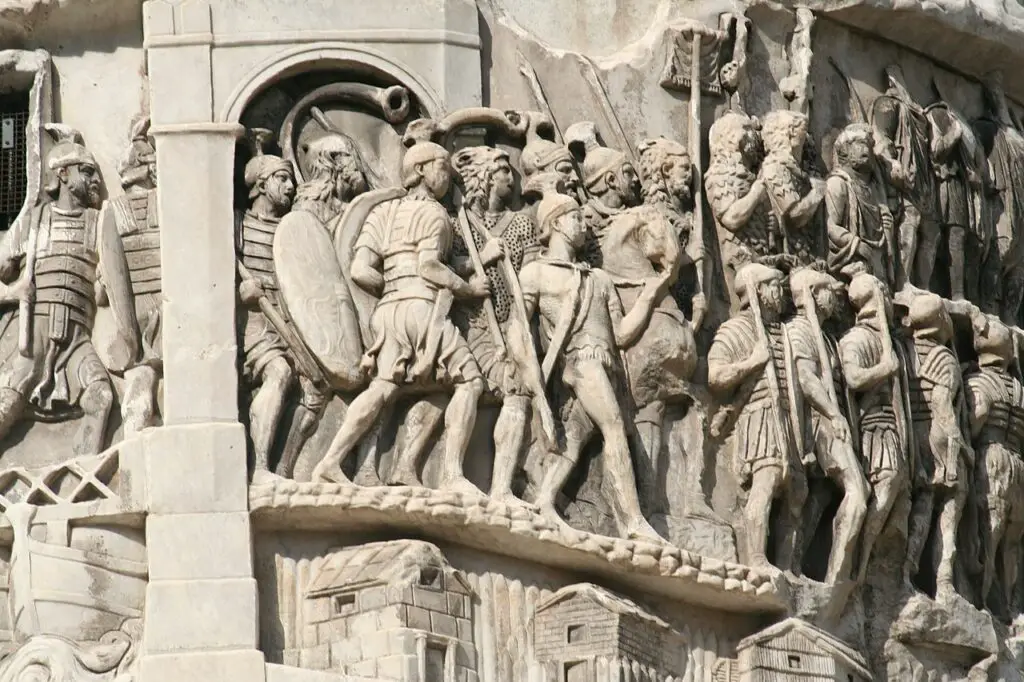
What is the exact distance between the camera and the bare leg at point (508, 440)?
62.5 feet

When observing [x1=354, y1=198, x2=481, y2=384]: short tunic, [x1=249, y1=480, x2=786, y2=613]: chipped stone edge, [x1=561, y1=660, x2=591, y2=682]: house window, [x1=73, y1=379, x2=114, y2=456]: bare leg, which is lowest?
[x1=561, y1=660, x2=591, y2=682]: house window

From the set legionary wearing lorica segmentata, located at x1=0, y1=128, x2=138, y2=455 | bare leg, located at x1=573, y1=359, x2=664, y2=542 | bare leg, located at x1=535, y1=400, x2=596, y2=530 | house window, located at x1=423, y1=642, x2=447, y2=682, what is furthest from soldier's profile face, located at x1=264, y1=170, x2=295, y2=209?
house window, located at x1=423, y1=642, x2=447, y2=682

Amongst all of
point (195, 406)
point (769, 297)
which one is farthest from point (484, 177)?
point (195, 406)

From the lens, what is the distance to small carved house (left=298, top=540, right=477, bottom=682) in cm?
1841

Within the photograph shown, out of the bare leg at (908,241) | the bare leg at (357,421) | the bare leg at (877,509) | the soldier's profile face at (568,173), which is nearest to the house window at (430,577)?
the bare leg at (357,421)

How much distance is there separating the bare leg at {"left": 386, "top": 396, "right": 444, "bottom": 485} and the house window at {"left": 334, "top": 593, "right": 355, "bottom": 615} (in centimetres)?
78

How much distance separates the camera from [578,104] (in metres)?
20.3

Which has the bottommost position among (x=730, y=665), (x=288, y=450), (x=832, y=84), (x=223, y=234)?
(x=730, y=665)

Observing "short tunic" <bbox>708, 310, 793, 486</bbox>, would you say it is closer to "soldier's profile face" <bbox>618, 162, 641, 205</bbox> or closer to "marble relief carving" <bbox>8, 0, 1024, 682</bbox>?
"marble relief carving" <bbox>8, 0, 1024, 682</bbox>

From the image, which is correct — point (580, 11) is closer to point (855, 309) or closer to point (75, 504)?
point (855, 309)

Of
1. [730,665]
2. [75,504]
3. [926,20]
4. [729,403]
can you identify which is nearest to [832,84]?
[926,20]

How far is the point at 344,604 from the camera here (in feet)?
61.3

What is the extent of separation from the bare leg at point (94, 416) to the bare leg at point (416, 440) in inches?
70.6

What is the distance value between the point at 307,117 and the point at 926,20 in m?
4.67
